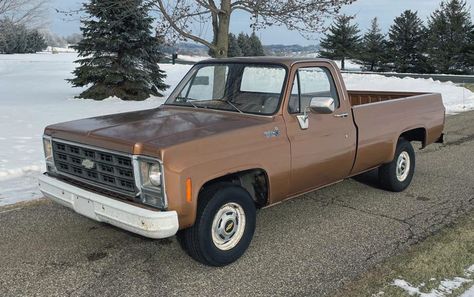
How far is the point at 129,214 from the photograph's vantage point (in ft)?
12.2

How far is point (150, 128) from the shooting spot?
4.28m

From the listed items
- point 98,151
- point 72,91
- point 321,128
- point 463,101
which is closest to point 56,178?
point 98,151

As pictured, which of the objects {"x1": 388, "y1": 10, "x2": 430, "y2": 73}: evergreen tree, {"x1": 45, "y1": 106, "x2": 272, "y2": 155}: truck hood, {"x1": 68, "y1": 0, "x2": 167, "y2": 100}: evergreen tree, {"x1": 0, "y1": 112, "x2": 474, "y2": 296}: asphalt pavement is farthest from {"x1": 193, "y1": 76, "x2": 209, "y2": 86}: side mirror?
{"x1": 388, "y1": 10, "x2": 430, "y2": 73}: evergreen tree

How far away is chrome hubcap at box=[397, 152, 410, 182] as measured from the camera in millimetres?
6379

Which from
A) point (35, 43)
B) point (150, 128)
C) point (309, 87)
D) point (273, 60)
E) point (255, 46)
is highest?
point (35, 43)

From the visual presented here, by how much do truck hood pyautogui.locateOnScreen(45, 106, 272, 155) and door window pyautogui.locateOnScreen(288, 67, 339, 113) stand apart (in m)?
0.47

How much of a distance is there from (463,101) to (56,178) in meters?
15.4

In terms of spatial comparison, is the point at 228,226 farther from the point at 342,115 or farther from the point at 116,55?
the point at 116,55

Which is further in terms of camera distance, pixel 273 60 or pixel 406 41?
pixel 406 41

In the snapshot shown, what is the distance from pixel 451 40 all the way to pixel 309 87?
147 ft

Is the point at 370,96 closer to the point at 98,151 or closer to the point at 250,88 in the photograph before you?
the point at 250,88

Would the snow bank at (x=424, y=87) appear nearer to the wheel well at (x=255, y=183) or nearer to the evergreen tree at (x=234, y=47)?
the wheel well at (x=255, y=183)

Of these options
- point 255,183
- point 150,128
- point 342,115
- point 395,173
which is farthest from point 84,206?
point 395,173

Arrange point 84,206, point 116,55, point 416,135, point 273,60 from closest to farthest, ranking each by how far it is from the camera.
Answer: point 84,206 < point 273,60 < point 416,135 < point 116,55
